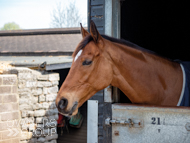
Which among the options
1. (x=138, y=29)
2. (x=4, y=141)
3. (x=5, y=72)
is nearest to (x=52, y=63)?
(x=5, y=72)

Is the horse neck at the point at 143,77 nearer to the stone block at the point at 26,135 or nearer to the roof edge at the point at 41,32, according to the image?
the stone block at the point at 26,135

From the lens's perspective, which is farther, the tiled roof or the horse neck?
the tiled roof

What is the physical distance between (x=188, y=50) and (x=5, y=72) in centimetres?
419

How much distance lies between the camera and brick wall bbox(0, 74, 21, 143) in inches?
181

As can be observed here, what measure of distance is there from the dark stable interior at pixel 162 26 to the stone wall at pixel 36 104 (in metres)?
2.78

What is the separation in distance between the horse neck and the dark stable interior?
152cm

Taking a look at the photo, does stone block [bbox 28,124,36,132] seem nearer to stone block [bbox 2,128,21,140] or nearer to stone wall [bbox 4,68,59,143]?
stone wall [bbox 4,68,59,143]

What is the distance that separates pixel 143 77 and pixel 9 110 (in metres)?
3.68

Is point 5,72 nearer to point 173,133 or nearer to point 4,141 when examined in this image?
point 4,141

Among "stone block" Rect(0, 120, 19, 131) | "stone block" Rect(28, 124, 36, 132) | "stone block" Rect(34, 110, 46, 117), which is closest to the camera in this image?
"stone block" Rect(0, 120, 19, 131)

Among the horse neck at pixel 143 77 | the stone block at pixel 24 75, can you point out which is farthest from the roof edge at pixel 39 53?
the horse neck at pixel 143 77

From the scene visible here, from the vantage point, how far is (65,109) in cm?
184

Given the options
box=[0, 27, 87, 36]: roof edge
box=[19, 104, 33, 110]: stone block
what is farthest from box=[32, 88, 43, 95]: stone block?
box=[0, 27, 87, 36]: roof edge

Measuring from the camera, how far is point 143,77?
2154 mm
